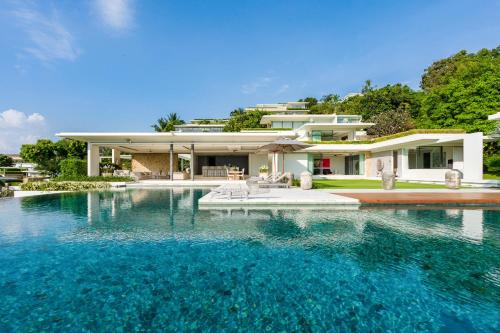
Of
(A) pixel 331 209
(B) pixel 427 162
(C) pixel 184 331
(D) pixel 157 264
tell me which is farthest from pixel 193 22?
(B) pixel 427 162

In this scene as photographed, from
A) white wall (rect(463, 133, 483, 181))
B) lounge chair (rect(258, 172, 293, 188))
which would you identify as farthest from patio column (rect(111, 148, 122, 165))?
white wall (rect(463, 133, 483, 181))

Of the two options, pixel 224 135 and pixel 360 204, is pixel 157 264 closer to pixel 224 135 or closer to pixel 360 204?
pixel 360 204

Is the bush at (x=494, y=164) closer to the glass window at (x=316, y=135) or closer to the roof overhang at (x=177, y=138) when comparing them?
the glass window at (x=316, y=135)

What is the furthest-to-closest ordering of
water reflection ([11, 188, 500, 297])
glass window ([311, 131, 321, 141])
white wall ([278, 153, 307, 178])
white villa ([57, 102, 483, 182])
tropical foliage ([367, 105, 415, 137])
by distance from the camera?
tropical foliage ([367, 105, 415, 137]), glass window ([311, 131, 321, 141]), white wall ([278, 153, 307, 178]), white villa ([57, 102, 483, 182]), water reflection ([11, 188, 500, 297])

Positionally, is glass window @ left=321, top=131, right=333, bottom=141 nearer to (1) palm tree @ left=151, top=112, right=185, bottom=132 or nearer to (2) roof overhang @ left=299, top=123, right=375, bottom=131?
(2) roof overhang @ left=299, top=123, right=375, bottom=131

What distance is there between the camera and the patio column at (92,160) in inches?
818

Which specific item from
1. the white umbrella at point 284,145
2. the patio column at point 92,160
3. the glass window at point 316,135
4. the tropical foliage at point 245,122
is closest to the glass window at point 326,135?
the glass window at point 316,135

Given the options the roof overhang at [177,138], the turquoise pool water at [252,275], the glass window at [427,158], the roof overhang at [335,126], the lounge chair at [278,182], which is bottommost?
the turquoise pool water at [252,275]

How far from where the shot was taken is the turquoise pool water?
9.81 feet

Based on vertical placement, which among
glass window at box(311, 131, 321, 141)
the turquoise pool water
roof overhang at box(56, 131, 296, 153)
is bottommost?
the turquoise pool water

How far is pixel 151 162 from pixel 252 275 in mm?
28198

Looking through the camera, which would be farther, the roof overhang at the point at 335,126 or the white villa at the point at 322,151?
the roof overhang at the point at 335,126

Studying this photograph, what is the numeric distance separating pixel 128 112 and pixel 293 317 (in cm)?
2890

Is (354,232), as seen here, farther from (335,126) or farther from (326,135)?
(326,135)
